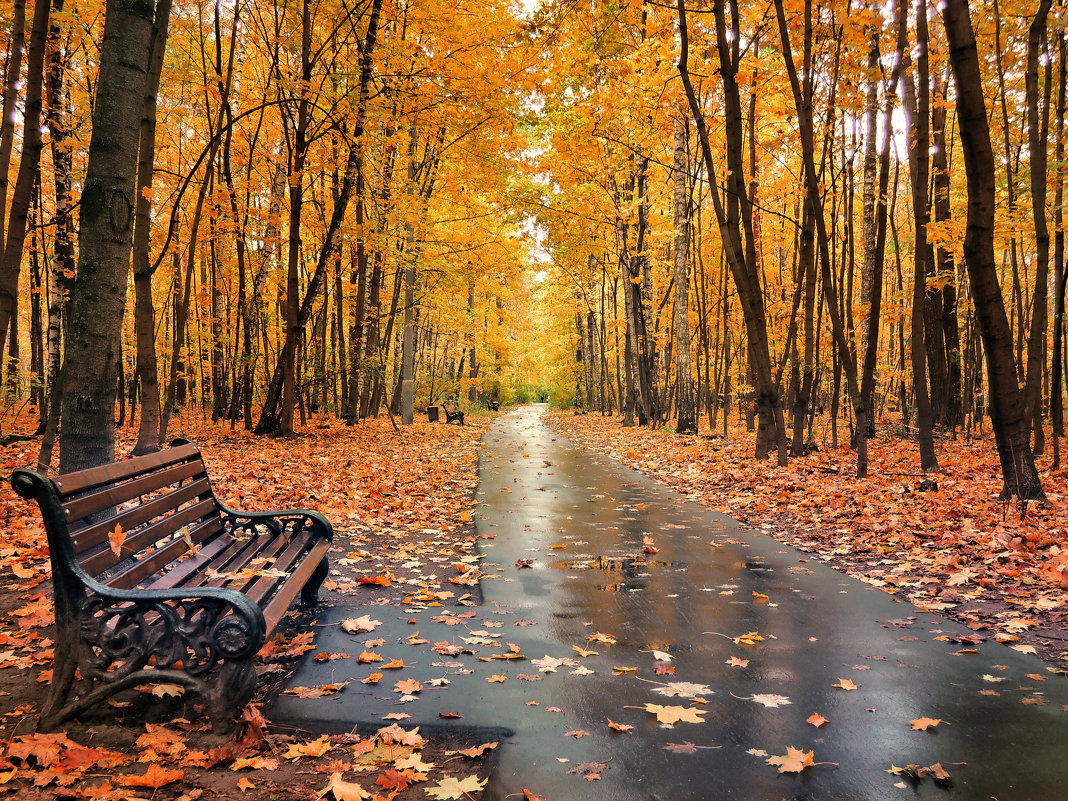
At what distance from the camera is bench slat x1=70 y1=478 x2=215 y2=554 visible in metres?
2.62

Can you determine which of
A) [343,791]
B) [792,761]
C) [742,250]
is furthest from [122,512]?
[742,250]

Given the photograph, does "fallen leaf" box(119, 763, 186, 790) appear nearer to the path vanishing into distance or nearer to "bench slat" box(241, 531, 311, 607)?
the path vanishing into distance

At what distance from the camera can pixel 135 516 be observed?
9.83ft

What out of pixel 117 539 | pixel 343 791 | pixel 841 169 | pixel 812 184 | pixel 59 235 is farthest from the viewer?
pixel 841 169

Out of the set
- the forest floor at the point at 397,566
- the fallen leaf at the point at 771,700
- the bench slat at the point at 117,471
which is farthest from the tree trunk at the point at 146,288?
the fallen leaf at the point at 771,700

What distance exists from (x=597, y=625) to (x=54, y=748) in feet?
9.12

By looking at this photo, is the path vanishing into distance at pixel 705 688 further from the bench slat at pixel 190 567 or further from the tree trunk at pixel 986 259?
the tree trunk at pixel 986 259

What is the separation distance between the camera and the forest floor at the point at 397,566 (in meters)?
2.29

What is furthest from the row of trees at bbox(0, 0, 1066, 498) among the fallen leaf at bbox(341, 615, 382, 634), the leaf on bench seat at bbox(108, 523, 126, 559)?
the fallen leaf at bbox(341, 615, 382, 634)

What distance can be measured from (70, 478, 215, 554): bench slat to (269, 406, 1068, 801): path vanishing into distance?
1.16 metres

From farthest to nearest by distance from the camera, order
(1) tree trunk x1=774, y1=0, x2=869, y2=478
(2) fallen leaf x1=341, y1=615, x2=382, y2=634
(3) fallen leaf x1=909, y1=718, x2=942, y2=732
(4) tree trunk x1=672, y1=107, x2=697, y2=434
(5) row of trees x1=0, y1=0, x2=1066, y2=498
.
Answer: (4) tree trunk x1=672, y1=107, x2=697, y2=434
(1) tree trunk x1=774, y1=0, x2=869, y2=478
(5) row of trees x1=0, y1=0, x2=1066, y2=498
(2) fallen leaf x1=341, y1=615, x2=382, y2=634
(3) fallen leaf x1=909, y1=718, x2=942, y2=732

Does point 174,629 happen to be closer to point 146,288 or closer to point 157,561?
point 157,561

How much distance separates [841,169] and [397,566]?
11629mm

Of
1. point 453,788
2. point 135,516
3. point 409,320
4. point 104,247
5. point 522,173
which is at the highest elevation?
point 522,173
